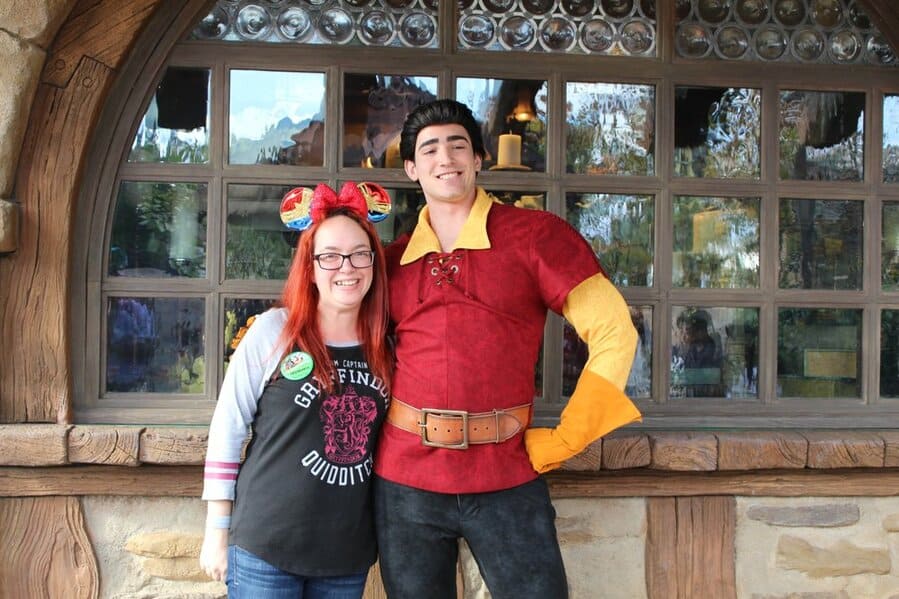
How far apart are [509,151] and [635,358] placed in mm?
854

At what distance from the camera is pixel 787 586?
2.62m

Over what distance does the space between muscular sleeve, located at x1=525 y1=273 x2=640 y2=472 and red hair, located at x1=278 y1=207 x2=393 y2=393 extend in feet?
1.44

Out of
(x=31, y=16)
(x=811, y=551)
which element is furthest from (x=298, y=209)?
(x=811, y=551)

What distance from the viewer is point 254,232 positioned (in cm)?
272

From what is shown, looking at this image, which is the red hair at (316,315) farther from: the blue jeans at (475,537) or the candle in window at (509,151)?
the candle in window at (509,151)

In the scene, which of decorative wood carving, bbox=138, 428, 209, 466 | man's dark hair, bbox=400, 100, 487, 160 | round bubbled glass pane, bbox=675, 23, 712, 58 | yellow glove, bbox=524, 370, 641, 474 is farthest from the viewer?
round bubbled glass pane, bbox=675, 23, 712, 58

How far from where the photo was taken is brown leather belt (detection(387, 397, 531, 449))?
188 cm

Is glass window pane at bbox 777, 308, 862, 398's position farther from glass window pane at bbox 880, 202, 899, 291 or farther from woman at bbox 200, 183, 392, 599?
woman at bbox 200, 183, 392, 599

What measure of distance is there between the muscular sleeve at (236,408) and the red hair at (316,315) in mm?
54

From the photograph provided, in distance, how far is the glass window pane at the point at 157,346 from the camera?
2.70 m

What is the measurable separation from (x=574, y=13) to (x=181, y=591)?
2361mm

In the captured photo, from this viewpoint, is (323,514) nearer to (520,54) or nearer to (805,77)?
(520,54)

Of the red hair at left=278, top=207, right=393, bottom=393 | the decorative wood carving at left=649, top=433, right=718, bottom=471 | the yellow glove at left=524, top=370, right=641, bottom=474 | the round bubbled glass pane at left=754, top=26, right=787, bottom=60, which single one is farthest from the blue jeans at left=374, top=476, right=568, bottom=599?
the round bubbled glass pane at left=754, top=26, right=787, bottom=60

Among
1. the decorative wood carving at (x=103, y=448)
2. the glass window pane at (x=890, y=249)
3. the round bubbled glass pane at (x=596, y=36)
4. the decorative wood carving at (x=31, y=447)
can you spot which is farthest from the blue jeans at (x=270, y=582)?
the glass window pane at (x=890, y=249)
